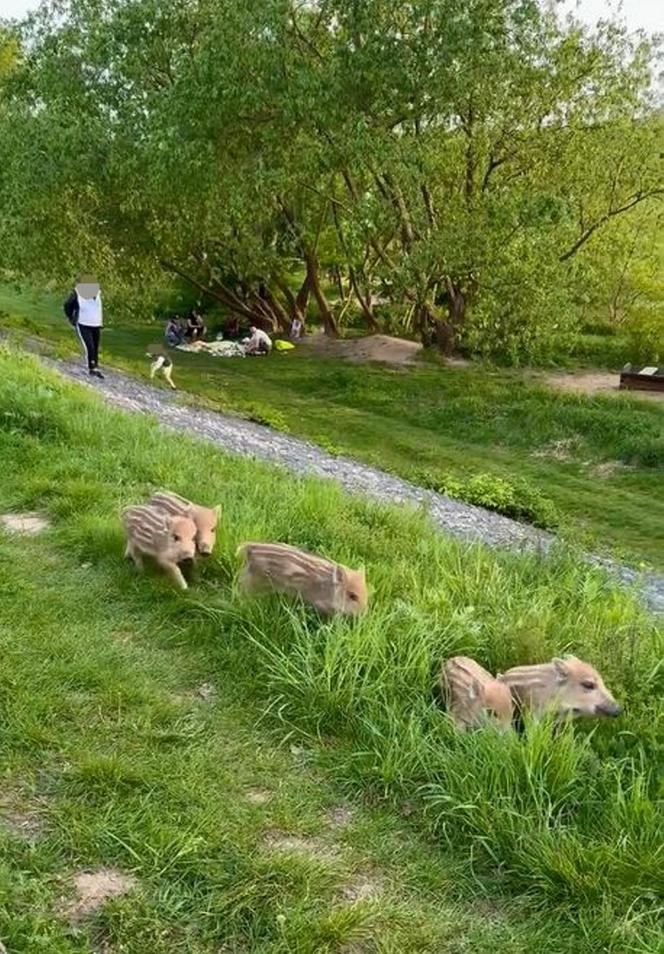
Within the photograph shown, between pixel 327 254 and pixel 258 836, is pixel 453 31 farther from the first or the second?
pixel 258 836

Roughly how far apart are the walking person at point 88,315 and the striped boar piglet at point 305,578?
14.2 metres

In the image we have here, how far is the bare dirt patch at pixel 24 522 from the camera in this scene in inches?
324

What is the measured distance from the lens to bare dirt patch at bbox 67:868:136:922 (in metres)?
3.91

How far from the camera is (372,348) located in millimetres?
28062

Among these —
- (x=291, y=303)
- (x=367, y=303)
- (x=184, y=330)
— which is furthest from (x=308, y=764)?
(x=291, y=303)

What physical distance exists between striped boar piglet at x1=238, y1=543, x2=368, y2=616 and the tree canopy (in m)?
15.9

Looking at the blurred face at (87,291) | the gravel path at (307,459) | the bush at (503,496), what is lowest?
the bush at (503,496)

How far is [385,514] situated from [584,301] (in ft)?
60.9

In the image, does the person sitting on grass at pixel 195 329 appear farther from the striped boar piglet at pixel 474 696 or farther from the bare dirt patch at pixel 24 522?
the striped boar piglet at pixel 474 696

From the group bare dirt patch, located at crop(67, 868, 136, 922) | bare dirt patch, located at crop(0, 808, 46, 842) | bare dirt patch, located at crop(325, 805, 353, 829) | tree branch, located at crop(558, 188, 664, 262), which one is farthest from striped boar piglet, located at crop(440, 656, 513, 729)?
tree branch, located at crop(558, 188, 664, 262)

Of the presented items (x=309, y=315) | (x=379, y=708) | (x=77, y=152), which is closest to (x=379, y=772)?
(x=379, y=708)

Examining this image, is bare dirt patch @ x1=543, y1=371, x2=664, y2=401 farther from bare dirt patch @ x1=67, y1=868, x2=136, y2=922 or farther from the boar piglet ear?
bare dirt patch @ x1=67, y1=868, x2=136, y2=922

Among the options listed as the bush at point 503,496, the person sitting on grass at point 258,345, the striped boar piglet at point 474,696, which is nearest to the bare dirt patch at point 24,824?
the striped boar piglet at point 474,696

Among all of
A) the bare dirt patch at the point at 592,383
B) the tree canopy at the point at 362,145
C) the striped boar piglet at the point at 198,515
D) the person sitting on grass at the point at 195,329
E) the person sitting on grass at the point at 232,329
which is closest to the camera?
the striped boar piglet at the point at 198,515
